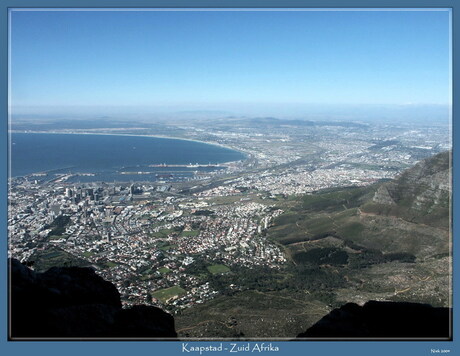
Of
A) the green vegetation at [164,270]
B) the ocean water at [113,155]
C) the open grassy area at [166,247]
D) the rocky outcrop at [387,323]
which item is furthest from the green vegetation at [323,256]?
the ocean water at [113,155]

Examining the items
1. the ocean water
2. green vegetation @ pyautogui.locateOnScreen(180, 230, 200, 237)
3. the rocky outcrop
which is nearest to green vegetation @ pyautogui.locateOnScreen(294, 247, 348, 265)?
green vegetation @ pyautogui.locateOnScreen(180, 230, 200, 237)

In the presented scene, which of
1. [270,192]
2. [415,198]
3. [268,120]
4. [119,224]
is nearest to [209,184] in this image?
[270,192]

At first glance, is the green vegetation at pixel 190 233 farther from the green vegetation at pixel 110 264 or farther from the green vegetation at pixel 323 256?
the green vegetation at pixel 323 256

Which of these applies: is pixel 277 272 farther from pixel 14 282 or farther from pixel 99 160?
pixel 99 160

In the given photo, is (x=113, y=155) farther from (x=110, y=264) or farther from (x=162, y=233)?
(x=110, y=264)

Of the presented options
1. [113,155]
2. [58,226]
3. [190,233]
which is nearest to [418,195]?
[190,233]

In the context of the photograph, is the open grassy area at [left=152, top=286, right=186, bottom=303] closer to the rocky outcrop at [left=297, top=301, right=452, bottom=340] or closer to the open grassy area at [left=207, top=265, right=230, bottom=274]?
the open grassy area at [left=207, top=265, right=230, bottom=274]
